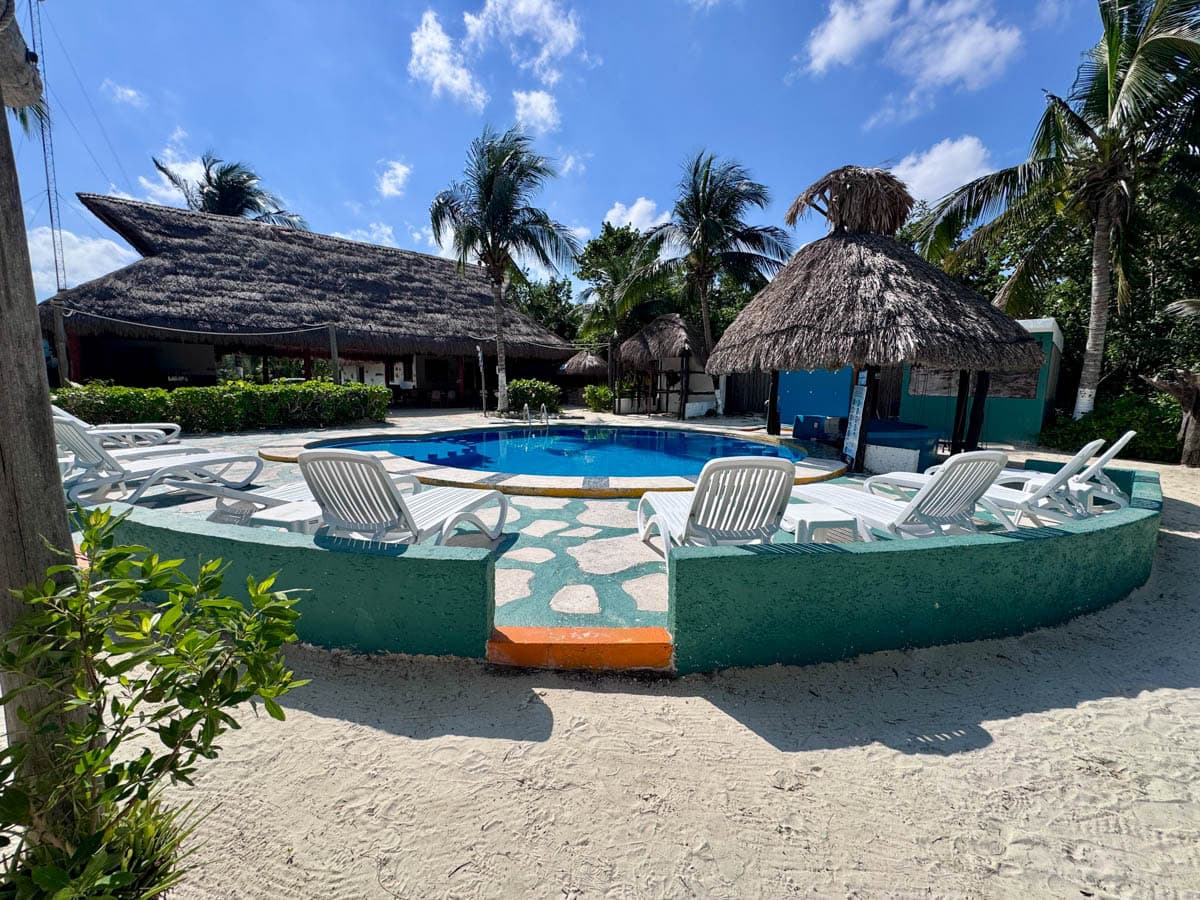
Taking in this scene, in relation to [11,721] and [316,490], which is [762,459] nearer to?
[316,490]

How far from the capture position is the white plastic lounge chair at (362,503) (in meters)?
2.95

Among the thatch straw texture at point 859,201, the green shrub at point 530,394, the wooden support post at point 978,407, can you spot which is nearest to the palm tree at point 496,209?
the green shrub at point 530,394

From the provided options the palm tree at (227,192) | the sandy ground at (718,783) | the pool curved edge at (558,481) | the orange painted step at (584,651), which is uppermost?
the palm tree at (227,192)

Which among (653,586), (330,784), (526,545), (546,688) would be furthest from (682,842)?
(526,545)

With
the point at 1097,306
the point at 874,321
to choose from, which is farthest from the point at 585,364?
the point at 1097,306

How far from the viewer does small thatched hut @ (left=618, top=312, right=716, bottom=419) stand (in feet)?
53.0

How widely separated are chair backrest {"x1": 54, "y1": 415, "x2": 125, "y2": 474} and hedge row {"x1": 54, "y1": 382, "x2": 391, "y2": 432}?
6.66 m

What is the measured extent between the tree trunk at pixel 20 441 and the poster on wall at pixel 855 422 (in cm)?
807

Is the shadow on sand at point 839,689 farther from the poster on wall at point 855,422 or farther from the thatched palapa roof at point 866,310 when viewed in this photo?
the poster on wall at point 855,422

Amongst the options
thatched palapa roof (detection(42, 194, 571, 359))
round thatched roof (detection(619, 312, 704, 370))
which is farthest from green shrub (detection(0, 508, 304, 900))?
thatched palapa roof (detection(42, 194, 571, 359))

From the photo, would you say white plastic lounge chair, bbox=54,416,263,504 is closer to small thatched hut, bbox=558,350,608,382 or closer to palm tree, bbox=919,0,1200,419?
palm tree, bbox=919,0,1200,419

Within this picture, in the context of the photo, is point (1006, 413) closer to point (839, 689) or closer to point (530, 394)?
point (839, 689)

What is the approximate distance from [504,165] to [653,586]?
14.8 meters

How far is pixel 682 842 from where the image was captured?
5.15 feet
